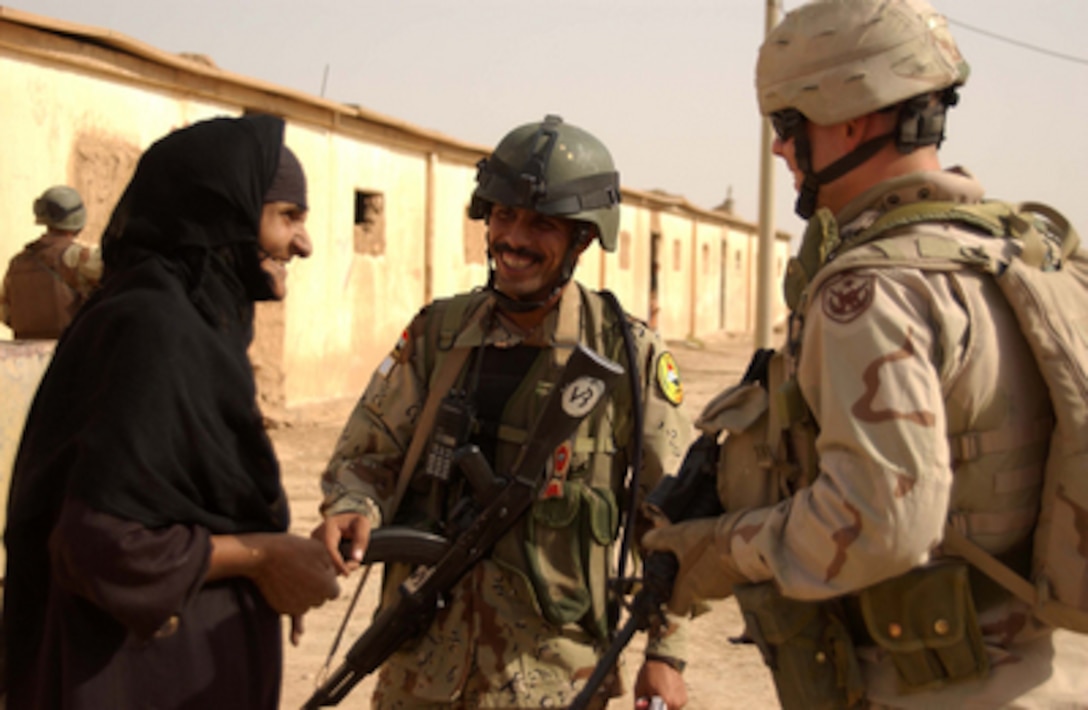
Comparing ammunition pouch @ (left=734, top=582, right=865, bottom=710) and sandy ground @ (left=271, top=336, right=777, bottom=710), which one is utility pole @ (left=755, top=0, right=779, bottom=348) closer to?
sandy ground @ (left=271, top=336, right=777, bottom=710)

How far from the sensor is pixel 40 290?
6773 mm

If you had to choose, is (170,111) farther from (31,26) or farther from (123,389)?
(123,389)

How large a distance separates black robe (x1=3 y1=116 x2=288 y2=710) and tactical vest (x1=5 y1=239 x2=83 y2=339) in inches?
203

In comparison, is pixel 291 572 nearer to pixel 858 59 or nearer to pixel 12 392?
pixel 858 59

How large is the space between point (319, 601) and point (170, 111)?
24.5 feet

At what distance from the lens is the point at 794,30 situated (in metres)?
2.07

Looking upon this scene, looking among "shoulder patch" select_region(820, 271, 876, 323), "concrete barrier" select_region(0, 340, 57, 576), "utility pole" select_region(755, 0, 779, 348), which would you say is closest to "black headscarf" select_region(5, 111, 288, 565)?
"shoulder patch" select_region(820, 271, 876, 323)

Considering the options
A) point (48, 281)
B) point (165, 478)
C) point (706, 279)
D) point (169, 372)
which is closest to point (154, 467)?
point (165, 478)

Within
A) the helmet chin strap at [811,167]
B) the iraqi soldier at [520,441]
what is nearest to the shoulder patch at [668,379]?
the iraqi soldier at [520,441]

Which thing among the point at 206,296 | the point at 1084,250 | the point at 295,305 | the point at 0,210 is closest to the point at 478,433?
the point at 206,296

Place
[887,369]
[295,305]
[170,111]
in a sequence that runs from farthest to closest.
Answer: [295,305], [170,111], [887,369]

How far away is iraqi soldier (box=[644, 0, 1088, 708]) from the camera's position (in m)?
1.73

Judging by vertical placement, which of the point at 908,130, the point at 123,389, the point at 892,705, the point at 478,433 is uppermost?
the point at 908,130

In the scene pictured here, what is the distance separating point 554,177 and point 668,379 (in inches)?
22.2
